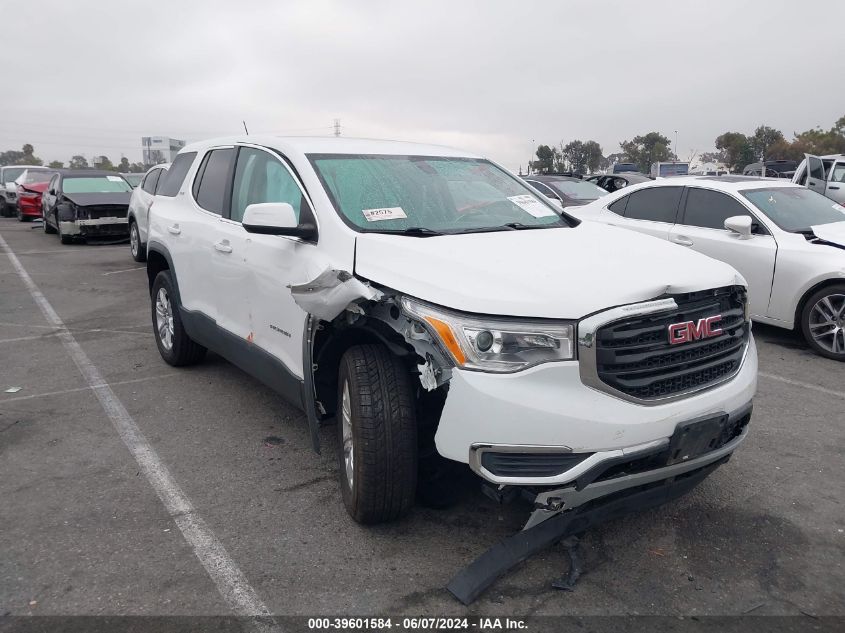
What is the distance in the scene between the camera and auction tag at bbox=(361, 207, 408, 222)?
141 inches

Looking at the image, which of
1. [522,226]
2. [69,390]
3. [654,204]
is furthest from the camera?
[654,204]

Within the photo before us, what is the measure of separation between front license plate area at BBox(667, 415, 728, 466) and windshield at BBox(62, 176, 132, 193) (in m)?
15.1

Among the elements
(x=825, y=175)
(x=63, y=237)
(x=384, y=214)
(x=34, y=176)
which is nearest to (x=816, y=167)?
(x=825, y=175)

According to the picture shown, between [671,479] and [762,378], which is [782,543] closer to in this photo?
[671,479]

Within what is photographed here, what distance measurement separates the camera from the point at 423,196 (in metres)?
3.90

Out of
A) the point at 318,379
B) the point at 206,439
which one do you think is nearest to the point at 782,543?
the point at 318,379

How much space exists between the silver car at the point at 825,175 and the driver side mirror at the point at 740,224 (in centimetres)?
889

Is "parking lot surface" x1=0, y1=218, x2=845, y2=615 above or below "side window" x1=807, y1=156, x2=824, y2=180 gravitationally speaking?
below

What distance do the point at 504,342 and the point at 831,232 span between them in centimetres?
530

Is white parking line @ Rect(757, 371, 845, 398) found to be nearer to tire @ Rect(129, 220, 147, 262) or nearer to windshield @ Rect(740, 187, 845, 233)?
windshield @ Rect(740, 187, 845, 233)

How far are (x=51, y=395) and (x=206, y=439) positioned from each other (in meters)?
1.71

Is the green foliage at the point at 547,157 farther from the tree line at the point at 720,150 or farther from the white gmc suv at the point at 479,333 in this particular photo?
the white gmc suv at the point at 479,333

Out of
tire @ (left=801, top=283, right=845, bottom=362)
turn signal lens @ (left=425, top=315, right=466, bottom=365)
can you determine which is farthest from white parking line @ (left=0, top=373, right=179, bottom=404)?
tire @ (left=801, top=283, right=845, bottom=362)

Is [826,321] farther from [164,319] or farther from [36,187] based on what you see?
[36,187]
